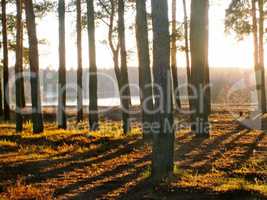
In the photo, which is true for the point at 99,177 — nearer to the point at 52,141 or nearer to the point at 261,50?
the point at 52,141

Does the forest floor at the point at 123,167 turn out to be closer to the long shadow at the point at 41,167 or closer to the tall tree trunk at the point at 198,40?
the long shadow at the point at 41,167

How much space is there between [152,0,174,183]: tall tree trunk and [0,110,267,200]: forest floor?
718mm

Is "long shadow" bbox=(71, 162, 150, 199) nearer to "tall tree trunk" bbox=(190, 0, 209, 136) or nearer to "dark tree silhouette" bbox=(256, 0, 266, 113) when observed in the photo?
"tall tree trunk" bbox=(190, 0, 209, 136)

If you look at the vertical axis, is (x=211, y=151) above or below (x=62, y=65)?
below

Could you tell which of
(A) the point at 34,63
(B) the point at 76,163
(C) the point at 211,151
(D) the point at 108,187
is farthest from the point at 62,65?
(D) the point at 108,187

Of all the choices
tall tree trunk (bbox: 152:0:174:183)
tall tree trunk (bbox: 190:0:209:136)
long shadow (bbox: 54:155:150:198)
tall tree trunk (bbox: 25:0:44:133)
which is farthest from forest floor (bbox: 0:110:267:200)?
tall tree trunk (bbox: 190:0:209:136)

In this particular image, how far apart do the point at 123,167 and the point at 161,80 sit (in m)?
3.39

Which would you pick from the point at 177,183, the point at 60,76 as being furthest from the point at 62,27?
the point at 177,183

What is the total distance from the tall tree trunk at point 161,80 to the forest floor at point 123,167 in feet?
2.36

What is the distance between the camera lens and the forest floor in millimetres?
9711

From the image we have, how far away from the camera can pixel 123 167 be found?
13047 mm

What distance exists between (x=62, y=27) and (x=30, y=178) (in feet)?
40.3

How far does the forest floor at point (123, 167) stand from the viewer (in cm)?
971

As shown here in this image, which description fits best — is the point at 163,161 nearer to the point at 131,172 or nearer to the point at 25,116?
the point at 131,172
